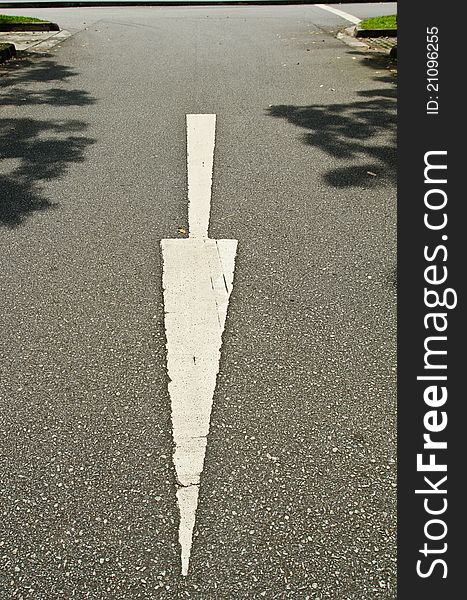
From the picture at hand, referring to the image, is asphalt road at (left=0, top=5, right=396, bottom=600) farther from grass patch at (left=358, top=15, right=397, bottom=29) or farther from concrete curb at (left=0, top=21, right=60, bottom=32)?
concrete curb at (left=0, top=21, right=60, bottom=32)

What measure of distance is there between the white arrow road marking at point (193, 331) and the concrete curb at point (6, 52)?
654cm

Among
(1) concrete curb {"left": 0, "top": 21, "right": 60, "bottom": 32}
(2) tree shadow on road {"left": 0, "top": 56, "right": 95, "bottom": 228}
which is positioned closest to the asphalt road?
(2) tree shadow on road {"left": 0, "top": 56, "right": 95, "bottom": 228}

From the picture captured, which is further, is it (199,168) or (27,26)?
(27,26)

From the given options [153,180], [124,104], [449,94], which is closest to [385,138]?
[449,94]

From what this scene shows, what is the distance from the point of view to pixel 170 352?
334cm

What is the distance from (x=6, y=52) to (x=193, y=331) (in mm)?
8680

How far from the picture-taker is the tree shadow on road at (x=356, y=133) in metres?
5.61

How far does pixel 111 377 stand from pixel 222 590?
120cm

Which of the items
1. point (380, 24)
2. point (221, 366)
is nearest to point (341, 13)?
point (380, 24)

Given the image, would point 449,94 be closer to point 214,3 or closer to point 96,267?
point 96,267

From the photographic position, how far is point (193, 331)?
11.5 ft

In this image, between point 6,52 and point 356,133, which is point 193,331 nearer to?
point 356,133

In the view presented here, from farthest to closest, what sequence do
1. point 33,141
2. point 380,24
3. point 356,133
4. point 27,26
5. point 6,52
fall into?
point 27,26
point 380,24
point 6,52
point 356,133
point 33,141

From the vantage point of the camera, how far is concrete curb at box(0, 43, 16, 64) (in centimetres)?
1055
